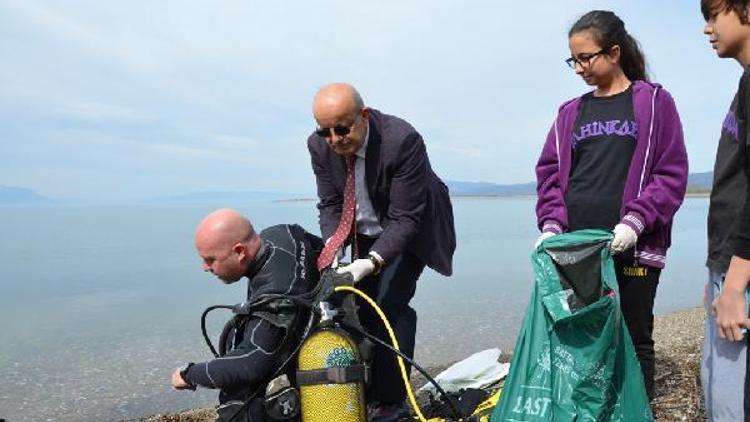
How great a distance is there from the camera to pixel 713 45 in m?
1.88

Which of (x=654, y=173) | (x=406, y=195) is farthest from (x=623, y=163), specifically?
(x=406, y=195)

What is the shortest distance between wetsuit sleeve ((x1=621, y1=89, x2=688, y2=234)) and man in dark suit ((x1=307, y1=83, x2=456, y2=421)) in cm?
90

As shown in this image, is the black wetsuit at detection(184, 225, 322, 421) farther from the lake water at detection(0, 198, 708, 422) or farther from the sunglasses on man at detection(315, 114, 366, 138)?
the lake water at detection(0, 198, 708, 422)

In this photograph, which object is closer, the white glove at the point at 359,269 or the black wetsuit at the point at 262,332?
the black wetsuit at the point at 262,332

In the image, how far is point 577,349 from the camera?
2604 mm

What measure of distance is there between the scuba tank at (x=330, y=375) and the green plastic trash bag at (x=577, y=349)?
59 centimetres

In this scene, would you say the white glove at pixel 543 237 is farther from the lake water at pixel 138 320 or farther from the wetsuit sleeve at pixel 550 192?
the lake water at pixel 138 320

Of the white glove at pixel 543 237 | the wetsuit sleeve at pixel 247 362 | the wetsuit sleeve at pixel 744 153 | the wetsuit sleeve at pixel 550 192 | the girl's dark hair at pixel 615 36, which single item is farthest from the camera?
the wetsuit sleeve at pixel 550 192

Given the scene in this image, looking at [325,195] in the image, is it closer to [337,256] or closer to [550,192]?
[337,256]

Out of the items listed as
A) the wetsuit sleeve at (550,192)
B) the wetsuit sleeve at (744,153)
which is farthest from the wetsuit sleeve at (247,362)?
the wetsuit sleeve at (744,153)

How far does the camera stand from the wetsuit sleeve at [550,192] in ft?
9.73

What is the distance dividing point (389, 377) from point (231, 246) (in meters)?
1.09

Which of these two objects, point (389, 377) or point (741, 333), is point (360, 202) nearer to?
point (389, 377)

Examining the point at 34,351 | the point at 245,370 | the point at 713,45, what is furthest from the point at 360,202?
the point at 34,351
